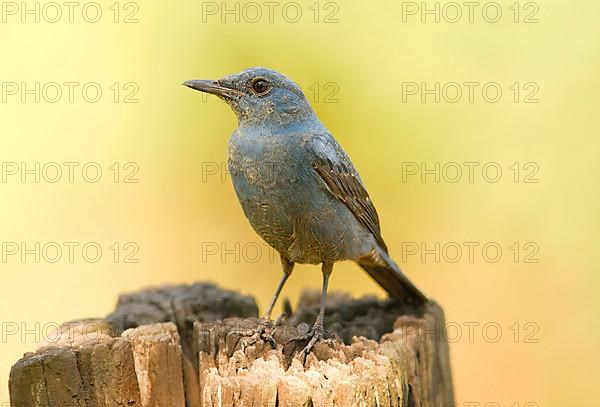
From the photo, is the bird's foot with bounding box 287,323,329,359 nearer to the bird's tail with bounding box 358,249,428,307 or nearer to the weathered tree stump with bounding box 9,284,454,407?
the weathered tree stump with bounding box 9,284,454,407

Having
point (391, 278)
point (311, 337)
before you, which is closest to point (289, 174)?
point (311, 337)

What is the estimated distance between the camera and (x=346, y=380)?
3609mm

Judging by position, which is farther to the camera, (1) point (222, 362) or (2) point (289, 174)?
(2) point (289, 174)

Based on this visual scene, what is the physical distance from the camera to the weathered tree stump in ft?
11.8

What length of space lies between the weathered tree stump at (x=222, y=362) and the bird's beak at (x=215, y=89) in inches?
49.8

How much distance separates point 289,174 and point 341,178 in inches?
16.1

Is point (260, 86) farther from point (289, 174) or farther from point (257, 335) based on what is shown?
point (257, 335)

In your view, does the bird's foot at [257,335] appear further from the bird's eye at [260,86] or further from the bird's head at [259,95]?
the bird's eye at [260,86]

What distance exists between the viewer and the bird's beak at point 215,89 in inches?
194

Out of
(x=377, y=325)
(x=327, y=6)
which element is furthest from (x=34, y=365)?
(x=327, y=6)

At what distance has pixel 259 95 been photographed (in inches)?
197

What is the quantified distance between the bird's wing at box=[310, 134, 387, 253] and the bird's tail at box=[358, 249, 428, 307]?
17 centimetres

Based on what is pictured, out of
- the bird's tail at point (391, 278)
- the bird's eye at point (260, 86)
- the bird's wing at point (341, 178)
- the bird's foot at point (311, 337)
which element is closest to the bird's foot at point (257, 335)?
the bird's foot at point (311, 337)

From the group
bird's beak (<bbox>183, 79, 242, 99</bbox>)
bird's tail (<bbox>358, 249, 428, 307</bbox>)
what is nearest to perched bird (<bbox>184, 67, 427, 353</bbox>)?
bird's beak (<bbox>183, 79, 242, 99</bbox>)
